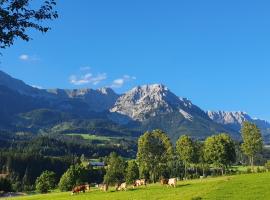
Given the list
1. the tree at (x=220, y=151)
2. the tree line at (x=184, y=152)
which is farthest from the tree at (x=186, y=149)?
the tree at (x=220, y=151)

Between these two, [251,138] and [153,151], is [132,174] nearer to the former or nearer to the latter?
[153,151]

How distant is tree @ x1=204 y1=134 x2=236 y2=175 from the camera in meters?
164

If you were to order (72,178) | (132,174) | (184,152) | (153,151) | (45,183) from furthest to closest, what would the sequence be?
1. (132,174)
2. (72,178)
3. (45,183)
4. (184,152)
5. (153,151)

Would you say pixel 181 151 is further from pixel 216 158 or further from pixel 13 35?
pixel 13 35

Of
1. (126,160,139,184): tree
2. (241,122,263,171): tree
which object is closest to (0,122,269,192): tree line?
(241,122,263,171): tree

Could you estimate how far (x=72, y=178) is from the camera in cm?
17850

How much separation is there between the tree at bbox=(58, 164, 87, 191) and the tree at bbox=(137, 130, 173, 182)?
88.0 ft

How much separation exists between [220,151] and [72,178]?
58.3 m

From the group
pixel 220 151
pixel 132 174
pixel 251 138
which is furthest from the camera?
pixel 132 174

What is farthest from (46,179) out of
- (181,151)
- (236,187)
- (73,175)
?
(236,187)

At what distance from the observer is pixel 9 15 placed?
2331 centimetres

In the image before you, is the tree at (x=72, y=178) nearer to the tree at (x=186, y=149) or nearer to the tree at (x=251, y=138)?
the tree at (x=186, y=149)

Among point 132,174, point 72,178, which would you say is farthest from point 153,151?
point 72,178

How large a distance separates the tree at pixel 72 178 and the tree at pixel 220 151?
5086cm
